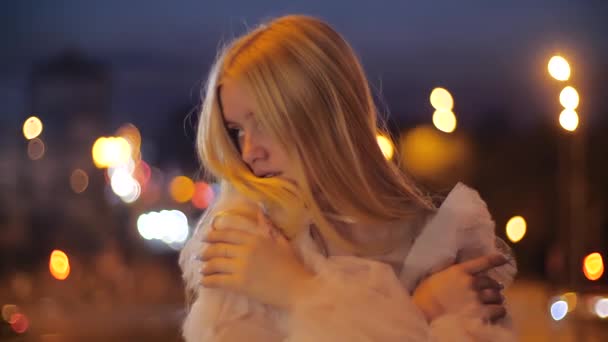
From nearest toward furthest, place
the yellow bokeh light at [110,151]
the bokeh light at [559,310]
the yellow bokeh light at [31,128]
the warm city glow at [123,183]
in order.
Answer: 1. the bokeh light at [559,310]
2. the yellow bokeh light at [110,151]
3. the warm city glow at [123,183]
4. the yellow bokeh light at [31,128]

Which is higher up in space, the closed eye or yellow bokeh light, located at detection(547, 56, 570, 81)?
yellow bokeh light, located at detection(547, 56, 570, 81)

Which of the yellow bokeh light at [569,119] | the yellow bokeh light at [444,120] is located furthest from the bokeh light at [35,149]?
the yellow bokeh light at [569,119]

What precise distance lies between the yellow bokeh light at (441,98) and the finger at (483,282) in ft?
45.5

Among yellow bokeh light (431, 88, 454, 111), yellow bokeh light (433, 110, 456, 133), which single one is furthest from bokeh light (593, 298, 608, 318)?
yellow bokeh light (431, 88, 454, 111)

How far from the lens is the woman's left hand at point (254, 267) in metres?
2.52

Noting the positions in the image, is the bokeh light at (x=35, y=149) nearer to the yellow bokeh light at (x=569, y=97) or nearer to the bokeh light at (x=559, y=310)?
the bokeh light at (x=559, y=310)

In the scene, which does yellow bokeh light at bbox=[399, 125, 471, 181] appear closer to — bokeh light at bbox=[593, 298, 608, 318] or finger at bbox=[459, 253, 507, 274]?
bokeh light at bbox=[593, 298, 608, 318]

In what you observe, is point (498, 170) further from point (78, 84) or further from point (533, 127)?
point (78, 84)

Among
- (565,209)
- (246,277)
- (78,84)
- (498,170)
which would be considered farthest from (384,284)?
(78,84)

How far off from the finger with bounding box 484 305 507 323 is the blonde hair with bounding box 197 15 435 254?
286mm

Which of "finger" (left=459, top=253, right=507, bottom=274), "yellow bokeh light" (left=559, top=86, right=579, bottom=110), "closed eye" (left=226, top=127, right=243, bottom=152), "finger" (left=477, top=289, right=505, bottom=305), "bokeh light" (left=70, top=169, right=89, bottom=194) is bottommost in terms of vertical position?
"finger" (left=477, top=289, right=505, bottom=305)

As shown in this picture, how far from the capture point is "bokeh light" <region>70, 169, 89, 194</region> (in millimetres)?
33669

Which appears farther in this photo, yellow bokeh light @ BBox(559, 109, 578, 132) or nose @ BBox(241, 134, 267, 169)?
yellow bokeh light @ BBox(559, 109, 578, 132)

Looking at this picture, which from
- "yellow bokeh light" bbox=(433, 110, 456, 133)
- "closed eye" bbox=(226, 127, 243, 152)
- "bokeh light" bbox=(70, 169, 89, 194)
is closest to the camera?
"closed eye" bbox=(226, 127, 243, 152)
